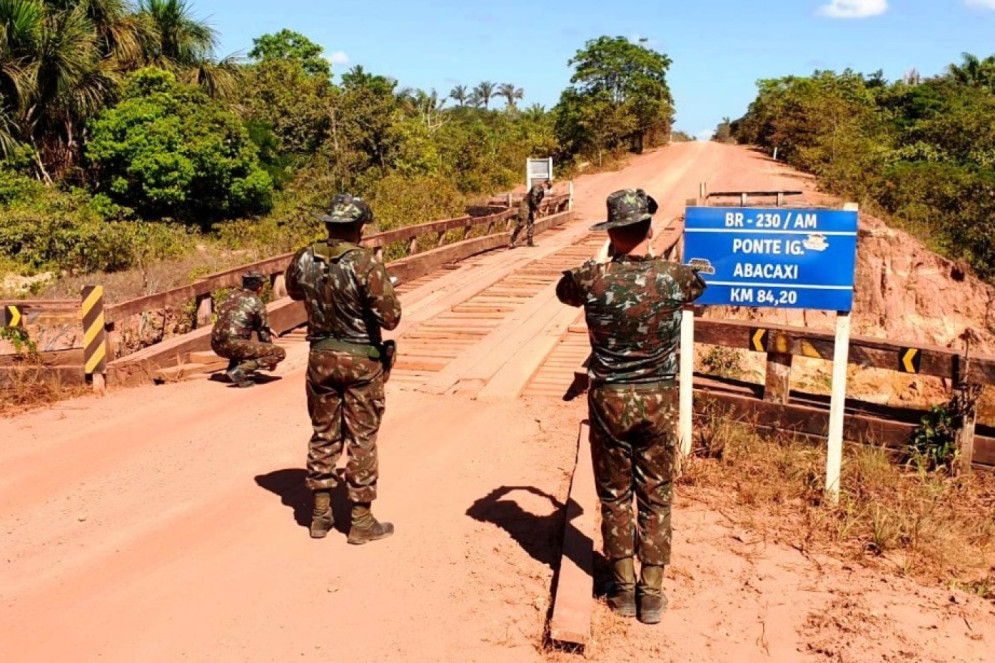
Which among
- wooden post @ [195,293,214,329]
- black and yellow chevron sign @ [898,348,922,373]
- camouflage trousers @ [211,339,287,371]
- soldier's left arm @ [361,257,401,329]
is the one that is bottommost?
camouflage trousers @ [211,339,287,371]

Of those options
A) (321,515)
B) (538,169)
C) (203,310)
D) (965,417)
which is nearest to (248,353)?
(203,310)

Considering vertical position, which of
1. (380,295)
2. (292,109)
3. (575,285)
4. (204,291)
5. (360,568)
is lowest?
(360,568)

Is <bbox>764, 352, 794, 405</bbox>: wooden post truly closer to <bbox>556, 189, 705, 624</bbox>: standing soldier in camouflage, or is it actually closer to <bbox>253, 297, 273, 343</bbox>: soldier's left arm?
<bbox>556, 189, 705, 624</bbox>: standing soldier in camouflage

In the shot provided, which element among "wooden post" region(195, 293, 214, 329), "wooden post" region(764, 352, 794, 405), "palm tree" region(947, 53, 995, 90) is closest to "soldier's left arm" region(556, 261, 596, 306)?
"wooden post" region(764, 352, 794, 405)

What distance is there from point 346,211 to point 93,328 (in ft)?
16.3

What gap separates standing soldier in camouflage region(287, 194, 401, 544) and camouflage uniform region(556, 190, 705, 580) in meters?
1.32

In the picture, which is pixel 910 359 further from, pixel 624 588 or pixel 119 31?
pixel 119 31

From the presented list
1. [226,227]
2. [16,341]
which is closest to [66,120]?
[226,227]

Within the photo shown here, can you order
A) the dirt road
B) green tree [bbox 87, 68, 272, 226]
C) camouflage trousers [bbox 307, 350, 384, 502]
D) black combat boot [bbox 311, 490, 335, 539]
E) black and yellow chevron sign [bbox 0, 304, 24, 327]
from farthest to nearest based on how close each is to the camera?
green tree [bbox 87, 68, 272, 226] < black and yellow chevron sign [bbox 0, 304, 24, 327] < black combat boot [bbox 311, 490, 335, 539] < camouflage trousers [bbox 307, 350, 384, 502] < the dirt road

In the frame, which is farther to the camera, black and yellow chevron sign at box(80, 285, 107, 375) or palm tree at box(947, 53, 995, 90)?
palm tree at box(947, 53, 995, 90)

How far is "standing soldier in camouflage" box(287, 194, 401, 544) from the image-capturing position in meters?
4.68

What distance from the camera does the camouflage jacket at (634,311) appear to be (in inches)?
153

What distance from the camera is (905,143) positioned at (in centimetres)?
3425

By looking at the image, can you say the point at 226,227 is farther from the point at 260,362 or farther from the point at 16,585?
the point at 16,585
